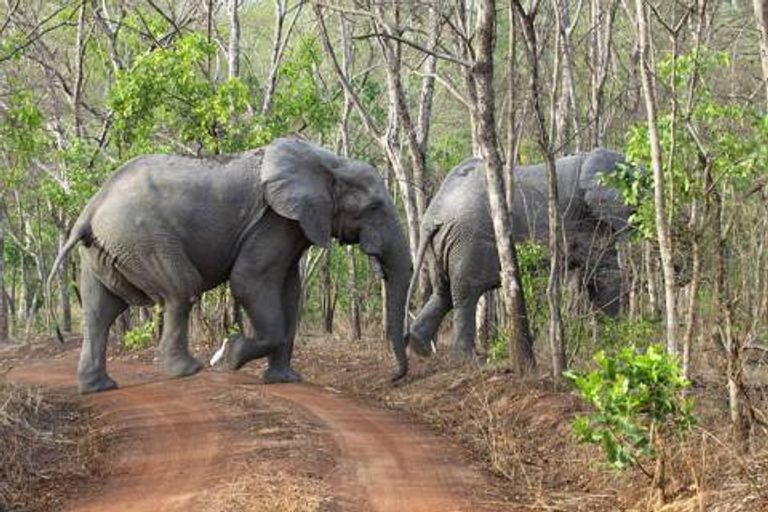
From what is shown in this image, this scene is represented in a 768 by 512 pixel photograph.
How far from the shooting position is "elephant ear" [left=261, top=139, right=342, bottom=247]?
1444cm

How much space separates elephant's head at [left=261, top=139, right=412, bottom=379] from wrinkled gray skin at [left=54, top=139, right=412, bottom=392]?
1cm

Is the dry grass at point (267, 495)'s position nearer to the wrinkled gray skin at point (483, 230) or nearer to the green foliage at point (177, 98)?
the wrinkled gray skin at point (483, 230)

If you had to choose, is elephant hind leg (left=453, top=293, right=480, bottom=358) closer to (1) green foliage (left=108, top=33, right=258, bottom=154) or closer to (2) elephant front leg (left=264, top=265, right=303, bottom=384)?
(2) elephant front leg (left=264, top=265, right=303, bottom=384)

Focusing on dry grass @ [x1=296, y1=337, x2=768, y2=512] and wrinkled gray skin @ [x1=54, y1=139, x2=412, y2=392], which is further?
wrinkled gray skin @ [x1=54, y1=139, x2=412, y2=392]

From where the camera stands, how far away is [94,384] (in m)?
14.1

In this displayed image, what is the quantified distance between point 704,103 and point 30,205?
21.2m

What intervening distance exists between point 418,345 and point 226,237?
3011 millimetres

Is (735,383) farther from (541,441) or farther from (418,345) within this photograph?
(418,345)

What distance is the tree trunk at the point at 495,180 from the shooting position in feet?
40.4

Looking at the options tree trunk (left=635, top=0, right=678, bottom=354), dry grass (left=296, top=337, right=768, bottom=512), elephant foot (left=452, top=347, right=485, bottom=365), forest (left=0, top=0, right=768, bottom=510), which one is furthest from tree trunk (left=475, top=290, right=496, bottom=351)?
tree trunk (left=635, top=0, right=678, bottom=354)

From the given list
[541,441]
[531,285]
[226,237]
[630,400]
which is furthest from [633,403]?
[226,237]

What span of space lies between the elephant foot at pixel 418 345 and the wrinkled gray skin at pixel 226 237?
1365 millimetres

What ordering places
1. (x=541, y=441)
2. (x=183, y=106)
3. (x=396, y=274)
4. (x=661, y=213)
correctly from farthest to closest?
(x=183, y=106), (x=396, y=274), (x=541, y=441), (x=661, y=213)

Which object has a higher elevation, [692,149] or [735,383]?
[692,149]
